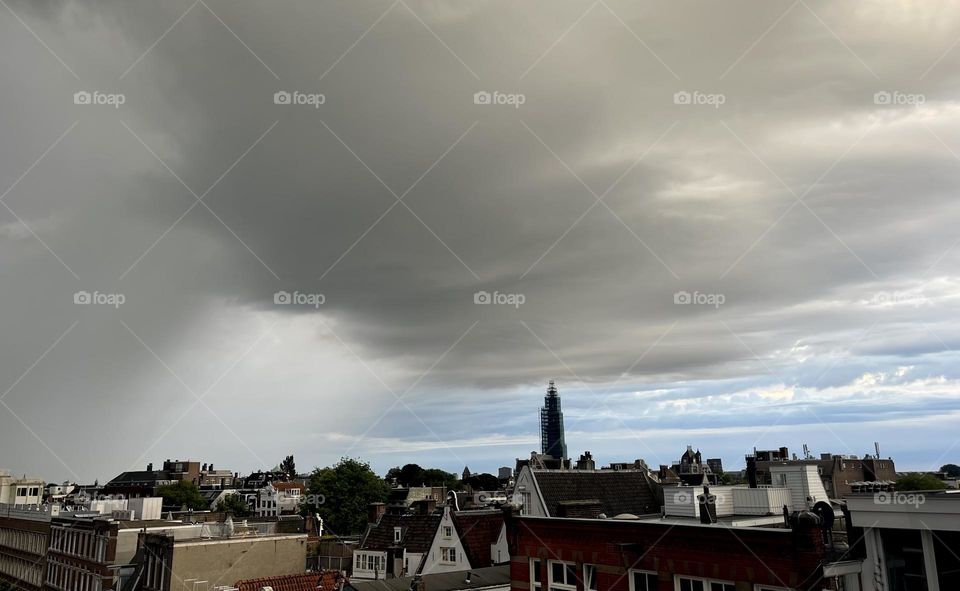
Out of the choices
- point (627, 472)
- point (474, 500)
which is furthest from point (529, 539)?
point (474, 500)

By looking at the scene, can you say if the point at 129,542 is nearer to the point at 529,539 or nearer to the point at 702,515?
the point at 529,539

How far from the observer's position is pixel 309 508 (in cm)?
11556

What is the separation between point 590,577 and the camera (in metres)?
25.2

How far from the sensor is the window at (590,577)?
24.9m

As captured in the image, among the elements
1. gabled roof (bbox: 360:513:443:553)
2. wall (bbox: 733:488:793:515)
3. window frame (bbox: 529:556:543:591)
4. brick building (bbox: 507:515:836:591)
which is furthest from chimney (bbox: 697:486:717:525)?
gabled roof (bbox: 360:513:443:553)

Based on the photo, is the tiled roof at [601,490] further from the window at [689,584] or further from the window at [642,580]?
the window at [689,584]

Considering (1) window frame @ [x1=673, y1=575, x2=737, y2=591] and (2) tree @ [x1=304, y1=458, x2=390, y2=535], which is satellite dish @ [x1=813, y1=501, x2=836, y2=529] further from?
(2) tree @ [x1=304, y1=458, x2=390, y2=535]

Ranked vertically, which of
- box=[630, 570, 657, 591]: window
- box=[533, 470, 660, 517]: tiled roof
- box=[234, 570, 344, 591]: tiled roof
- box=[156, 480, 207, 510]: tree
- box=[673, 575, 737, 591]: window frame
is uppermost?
box=[533, 470, 660, 517]: tiled roof

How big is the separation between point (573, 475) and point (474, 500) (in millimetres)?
54975

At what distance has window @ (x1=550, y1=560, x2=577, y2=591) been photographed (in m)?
26.1

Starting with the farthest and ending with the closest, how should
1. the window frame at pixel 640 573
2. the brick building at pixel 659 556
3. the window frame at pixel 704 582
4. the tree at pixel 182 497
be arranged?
the tree at pixel 182 497 < the window frame at pixel 640 573 < the window frame at pixel 704 582 < the brick building at pixel 659 556

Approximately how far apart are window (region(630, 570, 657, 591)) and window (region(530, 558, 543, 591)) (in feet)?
18.2

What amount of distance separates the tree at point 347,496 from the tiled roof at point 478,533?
6481 centimetres

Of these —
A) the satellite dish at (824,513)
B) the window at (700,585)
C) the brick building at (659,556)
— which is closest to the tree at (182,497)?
the brick building at (659,556)
